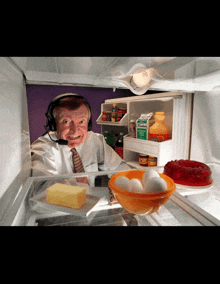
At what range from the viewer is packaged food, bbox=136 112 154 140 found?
1481mm

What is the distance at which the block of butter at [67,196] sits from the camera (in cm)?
49

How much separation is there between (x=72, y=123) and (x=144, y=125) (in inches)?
29.2

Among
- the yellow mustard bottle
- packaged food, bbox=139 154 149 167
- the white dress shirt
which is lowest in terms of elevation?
packaged food, bbox=139 154 149 167

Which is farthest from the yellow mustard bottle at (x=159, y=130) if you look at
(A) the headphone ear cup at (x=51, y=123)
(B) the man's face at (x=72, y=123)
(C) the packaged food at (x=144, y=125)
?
(A) the headphone ear cup at (x=51, y=123)

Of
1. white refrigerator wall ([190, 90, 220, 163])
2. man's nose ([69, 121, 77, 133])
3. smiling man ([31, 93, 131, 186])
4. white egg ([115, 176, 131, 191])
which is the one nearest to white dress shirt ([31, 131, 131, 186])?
smiling man ([31, 93, 131, 186])

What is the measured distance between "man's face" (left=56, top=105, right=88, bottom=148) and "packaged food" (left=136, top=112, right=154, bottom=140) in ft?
2.20

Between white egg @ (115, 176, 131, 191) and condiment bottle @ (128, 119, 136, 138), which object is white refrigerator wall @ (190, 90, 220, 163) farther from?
white egg @ (115, 176, 131, 191)

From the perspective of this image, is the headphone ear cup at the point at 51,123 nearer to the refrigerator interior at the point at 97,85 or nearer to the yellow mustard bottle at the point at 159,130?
the refrigerator interior at the point at 97,85

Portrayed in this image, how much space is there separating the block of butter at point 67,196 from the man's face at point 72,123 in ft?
1.54

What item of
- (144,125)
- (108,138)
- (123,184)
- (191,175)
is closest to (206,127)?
(191,175)

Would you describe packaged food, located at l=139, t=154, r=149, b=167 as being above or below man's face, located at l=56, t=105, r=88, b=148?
below
